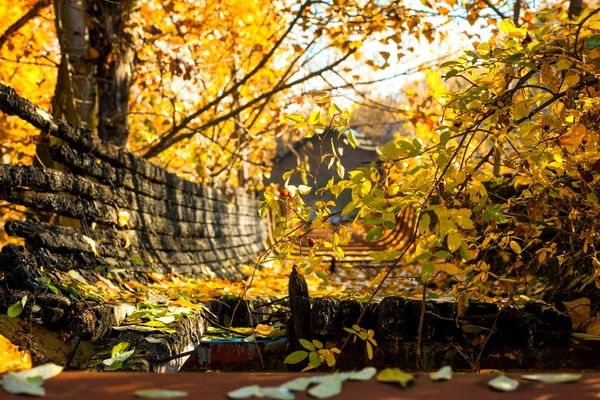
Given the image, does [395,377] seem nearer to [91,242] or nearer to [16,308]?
[16,308]

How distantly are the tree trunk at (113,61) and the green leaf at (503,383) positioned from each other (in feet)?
19.4

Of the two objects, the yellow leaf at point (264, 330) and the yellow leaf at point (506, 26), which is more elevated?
the yellow leaf at point (506, 26)

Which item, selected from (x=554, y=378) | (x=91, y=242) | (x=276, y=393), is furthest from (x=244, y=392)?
(x=91, y=242)

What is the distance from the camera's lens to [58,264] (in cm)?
323

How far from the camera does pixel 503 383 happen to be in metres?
1.16

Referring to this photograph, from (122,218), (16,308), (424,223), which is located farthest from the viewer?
(122,218)

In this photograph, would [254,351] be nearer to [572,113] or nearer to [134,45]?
[572,113]

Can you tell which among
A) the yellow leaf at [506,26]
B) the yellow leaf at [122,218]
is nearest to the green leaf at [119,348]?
the yellow leaf at [506,26]

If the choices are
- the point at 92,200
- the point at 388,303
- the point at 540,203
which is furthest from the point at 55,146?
the point at 540,203

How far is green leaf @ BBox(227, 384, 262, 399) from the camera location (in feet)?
3.66

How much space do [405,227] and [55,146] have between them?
29.0 ft

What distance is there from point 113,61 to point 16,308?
4.79 meters

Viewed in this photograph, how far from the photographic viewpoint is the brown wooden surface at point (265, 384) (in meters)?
1.12

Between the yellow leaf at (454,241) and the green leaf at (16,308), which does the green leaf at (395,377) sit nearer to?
the yellow leaf at (454,241)
